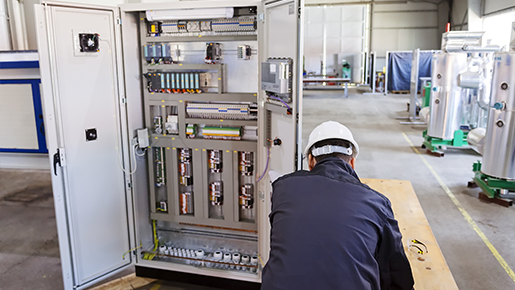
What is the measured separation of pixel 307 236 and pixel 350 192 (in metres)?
0.25

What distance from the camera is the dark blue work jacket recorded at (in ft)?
5.01

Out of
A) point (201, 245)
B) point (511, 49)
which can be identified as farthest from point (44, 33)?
point (511, 49)

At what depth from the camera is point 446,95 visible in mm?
7934

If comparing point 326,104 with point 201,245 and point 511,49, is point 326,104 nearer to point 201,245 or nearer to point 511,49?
point 511,49

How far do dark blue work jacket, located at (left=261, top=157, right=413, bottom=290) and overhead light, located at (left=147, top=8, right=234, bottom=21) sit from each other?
7.61 ft

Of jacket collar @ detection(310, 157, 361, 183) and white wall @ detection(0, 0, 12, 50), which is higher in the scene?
white wall @ detection(0, 0, 12, 50)

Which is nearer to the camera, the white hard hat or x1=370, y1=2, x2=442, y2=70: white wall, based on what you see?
the white hard hat

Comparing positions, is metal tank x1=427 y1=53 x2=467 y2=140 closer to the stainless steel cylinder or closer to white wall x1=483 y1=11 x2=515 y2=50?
the stainless steel cylinder

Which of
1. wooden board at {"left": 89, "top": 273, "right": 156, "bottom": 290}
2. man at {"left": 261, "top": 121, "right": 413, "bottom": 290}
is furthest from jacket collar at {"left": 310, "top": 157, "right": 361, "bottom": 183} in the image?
wooden board at {"left": 89, "top": 273, "right": 156, "bottom": 290}

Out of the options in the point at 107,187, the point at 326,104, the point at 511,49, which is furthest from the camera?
the point at 326,104

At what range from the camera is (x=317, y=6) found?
2141 centimetres

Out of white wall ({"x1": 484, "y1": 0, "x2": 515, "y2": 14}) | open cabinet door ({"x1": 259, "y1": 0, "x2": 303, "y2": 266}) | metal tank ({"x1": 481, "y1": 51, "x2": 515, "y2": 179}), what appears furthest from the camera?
white wall ({"x1": 484, "y1": 0, "x2": 515, "y2": 14})

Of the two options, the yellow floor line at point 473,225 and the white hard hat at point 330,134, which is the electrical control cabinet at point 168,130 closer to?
the white hard hat at point 330,134

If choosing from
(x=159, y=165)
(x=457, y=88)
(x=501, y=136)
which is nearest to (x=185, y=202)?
(x=159, y=165)
